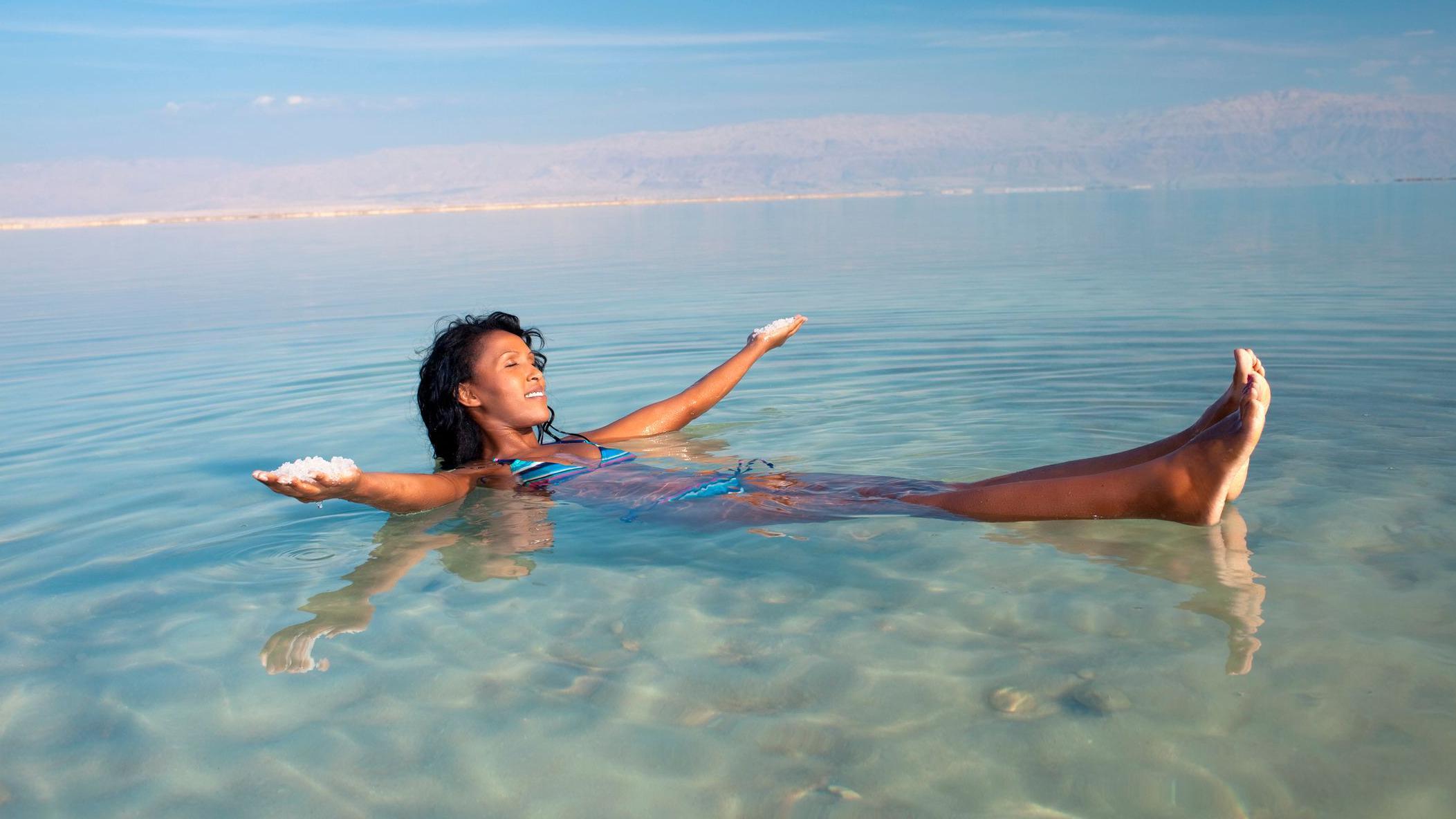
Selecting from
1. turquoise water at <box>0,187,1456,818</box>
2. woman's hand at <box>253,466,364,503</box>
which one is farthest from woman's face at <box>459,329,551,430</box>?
woman's hand at <box>253,466,364,503</box>

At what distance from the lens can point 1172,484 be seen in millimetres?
3676

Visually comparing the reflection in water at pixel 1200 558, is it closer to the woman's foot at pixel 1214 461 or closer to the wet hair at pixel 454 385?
the woman's foot at pixel 1214 461

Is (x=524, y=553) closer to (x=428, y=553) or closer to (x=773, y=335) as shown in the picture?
(x=428, y=553)

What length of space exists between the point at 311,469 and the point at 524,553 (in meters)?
1.19

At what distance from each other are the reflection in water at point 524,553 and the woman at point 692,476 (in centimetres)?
15

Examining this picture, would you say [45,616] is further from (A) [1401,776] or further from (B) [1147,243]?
(B) [1147,243]

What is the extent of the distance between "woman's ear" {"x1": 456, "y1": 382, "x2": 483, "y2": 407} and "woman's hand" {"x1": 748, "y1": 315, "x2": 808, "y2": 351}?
1833 mm

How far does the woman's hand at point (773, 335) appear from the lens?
668 centimetres

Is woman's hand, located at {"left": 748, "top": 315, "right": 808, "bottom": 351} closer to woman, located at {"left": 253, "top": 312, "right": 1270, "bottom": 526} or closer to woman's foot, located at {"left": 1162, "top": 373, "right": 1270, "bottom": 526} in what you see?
woman, located at {"left": 253, "top": 312, "right": 1270, "bottom": 526}

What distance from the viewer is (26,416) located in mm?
8523

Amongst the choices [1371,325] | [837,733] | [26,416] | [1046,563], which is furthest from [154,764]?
[1371,325]

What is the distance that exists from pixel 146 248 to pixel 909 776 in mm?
44846

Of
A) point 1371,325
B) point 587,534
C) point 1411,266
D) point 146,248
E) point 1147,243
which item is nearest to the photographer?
point 587,534

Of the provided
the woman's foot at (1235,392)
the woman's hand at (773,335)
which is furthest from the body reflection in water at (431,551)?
the woman's foot at (1235,392)
